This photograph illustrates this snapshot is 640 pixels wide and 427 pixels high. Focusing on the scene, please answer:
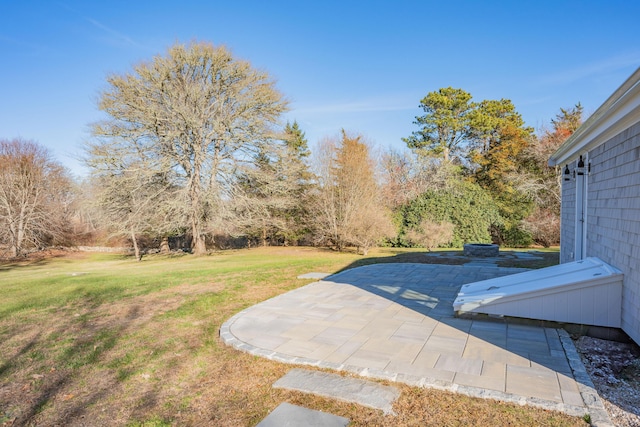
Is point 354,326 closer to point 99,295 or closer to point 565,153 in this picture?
point 99,295

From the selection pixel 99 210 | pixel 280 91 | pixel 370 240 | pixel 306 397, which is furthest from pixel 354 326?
pixel 99 210

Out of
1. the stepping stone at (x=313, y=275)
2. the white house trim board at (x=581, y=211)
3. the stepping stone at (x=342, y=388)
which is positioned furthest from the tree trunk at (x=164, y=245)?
the white house trim board at (x=581, y=211)

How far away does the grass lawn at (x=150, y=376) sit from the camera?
7.43 ft

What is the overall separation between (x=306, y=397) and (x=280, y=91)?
49.2 feet

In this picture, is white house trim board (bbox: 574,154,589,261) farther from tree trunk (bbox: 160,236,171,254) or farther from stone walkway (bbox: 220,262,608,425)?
tree trunk (bbox: 160,236,171,254)

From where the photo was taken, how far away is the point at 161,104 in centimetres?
1422

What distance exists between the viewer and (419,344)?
3.47 m

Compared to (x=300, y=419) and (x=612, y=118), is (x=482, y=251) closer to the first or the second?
(x=612, y=118)

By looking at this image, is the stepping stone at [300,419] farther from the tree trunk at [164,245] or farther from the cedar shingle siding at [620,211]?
the tree trunk at [164,245]

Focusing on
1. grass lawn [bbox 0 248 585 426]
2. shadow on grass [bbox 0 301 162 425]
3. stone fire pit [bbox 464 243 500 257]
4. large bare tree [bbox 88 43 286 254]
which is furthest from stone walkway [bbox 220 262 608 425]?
large bare tree [bbox 88 43 286 254]

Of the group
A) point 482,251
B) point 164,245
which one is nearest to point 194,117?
point 164,245

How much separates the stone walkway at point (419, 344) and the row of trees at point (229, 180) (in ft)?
27.2

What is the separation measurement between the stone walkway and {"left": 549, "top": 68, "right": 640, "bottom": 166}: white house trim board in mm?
2368

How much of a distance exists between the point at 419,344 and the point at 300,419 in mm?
1717
